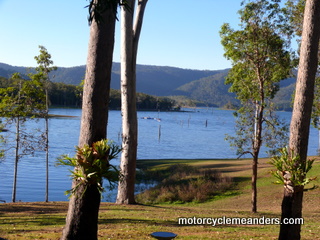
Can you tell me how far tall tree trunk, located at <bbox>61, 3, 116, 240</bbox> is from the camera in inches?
269

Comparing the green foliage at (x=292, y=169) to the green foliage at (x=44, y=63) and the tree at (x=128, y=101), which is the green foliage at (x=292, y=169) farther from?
the green foliage at (x=44, y=63)

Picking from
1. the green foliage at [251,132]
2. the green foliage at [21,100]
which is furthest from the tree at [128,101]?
the green foliage at [21,100]

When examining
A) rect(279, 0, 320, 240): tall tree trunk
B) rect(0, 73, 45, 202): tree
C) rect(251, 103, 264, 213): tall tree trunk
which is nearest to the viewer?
rect(279, 0, 320, 240): tall tree trunk

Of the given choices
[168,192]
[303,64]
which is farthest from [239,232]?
[168,192]

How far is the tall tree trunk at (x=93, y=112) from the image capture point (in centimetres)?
682

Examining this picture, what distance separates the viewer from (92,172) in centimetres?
661

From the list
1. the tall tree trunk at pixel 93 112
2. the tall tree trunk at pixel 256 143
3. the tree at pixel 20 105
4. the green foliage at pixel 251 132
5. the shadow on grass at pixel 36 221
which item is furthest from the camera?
the tree at pixel 20 105

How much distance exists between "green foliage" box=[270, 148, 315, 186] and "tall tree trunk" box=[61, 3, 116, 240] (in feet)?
10.2

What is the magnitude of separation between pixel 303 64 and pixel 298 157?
1.70 meters

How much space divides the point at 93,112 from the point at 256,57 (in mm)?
11680

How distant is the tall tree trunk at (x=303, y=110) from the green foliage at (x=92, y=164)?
10.5 feet

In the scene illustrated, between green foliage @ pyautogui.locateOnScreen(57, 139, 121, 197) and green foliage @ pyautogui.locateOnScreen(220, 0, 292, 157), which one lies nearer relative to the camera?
green foliage @ pyautogui.locateOnScreen(57, 139, 121, 197)

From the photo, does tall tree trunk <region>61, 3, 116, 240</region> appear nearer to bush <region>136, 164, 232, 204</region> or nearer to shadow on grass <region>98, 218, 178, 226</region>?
shadow on grass <region>98, 218, 178, 226</region>

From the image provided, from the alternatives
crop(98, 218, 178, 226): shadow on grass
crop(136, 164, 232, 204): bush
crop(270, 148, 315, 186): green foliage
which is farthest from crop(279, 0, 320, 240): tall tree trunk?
crop(136, 164, 232, 204): bush
